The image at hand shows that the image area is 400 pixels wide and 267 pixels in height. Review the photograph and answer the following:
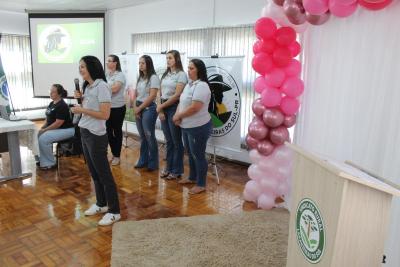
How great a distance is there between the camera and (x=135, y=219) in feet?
9.63

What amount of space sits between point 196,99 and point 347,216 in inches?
85.4

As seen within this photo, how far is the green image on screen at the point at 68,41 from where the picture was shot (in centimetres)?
625

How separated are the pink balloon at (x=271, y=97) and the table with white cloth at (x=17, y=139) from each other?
2.66 m

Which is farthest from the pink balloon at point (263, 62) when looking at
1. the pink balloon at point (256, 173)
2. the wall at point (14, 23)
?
the wall at point (14, 23)

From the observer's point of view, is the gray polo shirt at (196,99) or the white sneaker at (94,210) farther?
the gray polo shirt at (196,99)

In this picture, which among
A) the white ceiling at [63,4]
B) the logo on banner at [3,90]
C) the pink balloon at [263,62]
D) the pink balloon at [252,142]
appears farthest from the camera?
the white ceiling at [63,4]

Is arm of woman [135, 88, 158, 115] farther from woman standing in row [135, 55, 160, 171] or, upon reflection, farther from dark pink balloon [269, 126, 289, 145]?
dark pink balloon [269, 126, 289, 145]

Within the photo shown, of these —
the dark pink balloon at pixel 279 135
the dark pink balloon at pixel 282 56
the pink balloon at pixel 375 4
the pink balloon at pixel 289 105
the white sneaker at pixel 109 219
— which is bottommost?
the white sneaker at pixel 109 219

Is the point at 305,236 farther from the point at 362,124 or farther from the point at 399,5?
the point at 399,5

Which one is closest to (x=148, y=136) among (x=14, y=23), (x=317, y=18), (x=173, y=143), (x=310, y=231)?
(x=173, y=143)

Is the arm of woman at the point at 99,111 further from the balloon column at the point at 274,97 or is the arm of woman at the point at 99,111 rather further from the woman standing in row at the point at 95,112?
the balloon column at the point at 274,97

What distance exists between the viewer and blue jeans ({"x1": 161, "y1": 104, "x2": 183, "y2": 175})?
3809 mm

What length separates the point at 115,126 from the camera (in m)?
4.27

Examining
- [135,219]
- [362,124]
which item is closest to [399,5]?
[362,124]
